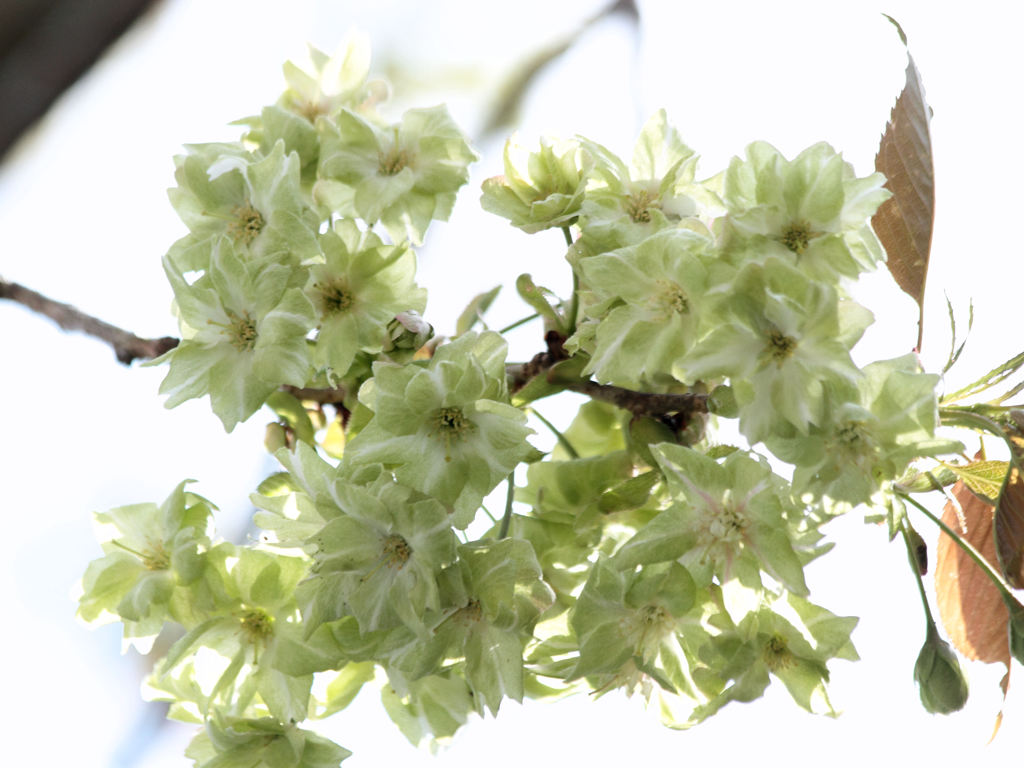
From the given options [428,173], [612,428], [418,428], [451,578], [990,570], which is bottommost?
[990,570]

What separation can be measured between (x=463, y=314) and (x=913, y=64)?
51cm

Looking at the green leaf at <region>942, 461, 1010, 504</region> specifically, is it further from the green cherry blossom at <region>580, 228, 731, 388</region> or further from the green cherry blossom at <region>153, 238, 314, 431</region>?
the green cherry blossom at <region>153, 238, 314, 431</region>

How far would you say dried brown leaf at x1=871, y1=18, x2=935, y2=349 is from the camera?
3.19 ft

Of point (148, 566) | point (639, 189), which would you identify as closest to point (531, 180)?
point (639, 189)

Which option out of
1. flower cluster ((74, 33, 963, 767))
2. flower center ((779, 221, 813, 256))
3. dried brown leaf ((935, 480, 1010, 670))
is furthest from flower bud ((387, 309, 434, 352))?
dried brown leaf ((935, 480, 1010, 670))

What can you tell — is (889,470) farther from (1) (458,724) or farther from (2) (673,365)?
(1) (458,724)

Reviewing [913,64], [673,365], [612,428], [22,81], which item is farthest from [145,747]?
[913,64]

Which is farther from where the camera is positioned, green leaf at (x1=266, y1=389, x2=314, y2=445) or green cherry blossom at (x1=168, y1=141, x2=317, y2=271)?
green leaf at (x1=266, y1=389, x2=314, y2=445)

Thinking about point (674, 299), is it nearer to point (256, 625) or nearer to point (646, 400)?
point (646, 400)

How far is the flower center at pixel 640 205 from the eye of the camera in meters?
0.90

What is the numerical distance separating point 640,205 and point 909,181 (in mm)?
289

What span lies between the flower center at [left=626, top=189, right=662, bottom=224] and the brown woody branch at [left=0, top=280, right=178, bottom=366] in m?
0.51

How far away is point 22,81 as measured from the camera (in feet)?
5.16

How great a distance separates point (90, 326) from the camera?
123 centimetres
